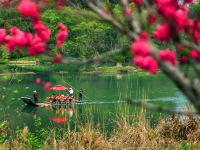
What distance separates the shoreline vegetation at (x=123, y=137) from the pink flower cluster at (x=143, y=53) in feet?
28.4

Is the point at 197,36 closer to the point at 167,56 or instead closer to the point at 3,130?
the point at 167,56

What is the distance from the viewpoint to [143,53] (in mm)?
2395

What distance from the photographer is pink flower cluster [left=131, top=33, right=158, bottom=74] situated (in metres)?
2.33

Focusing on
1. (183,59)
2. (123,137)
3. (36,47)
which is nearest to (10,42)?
(36,47)

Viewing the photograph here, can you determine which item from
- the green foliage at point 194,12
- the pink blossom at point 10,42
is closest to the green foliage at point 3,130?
the green foliage at point 194,12

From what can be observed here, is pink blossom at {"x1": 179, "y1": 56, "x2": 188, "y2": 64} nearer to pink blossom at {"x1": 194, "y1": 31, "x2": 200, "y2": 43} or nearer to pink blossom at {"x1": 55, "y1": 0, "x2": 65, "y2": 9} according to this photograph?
pink blossom at {"x1": 194, "y1": 31, "x2": 200, "y2": 43}

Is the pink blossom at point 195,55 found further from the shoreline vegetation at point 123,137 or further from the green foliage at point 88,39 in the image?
the green foliage at point 88,39

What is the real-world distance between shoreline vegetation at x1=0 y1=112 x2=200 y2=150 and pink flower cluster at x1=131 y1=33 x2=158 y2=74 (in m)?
8.65

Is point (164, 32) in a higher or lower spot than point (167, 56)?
higher

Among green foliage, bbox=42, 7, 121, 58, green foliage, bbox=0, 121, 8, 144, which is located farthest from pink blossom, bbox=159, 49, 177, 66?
green foliage, bbox=42, 7, 121, 58

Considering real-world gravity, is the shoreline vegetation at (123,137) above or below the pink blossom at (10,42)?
below

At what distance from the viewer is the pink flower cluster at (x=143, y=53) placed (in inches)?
91.7

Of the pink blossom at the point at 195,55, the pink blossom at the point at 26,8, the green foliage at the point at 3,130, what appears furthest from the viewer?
the green foliage at the point at 3,130

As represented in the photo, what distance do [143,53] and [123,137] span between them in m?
10.1
